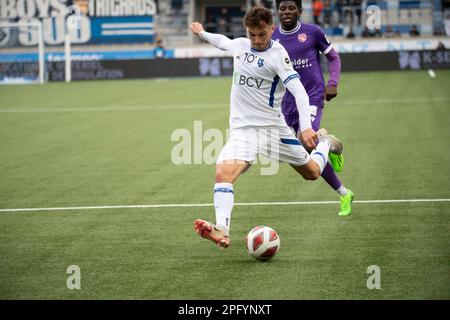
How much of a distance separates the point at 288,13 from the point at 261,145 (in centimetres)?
239

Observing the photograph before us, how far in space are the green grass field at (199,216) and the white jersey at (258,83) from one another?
4.25ft

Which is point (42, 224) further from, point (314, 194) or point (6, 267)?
point (314, 194)

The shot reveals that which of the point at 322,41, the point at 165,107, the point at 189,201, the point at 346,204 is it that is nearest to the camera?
the point at 346,204

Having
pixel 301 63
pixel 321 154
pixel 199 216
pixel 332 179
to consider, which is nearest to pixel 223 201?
pixel 321 154

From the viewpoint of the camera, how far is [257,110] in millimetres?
7902

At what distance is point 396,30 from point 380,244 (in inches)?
1497

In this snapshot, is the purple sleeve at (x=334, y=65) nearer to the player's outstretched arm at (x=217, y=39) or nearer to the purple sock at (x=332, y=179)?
the purple sock at (x=332, y=179)

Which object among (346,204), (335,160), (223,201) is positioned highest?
(223,201)

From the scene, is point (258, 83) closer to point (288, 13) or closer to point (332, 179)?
point (288, 13)

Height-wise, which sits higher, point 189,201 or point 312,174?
point 312,174

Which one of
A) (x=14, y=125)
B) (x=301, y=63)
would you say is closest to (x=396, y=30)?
(x=14, y=125)

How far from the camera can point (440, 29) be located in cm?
4344

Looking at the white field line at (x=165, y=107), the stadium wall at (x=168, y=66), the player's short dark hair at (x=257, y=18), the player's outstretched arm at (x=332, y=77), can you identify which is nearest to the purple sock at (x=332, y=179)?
the player's outstretched arm at (x=332, y=77)

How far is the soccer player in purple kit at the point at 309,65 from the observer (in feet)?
A: 31.7
